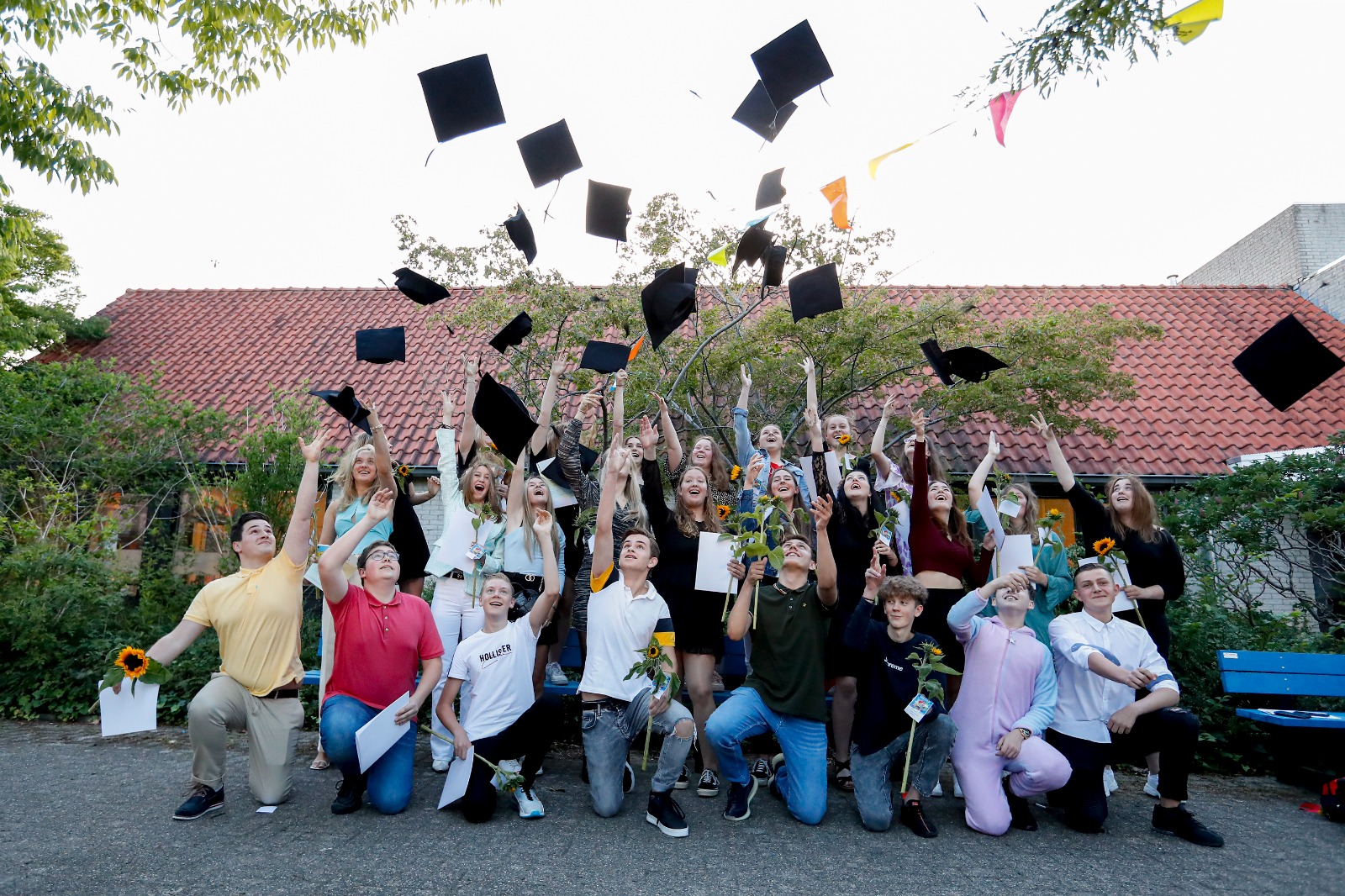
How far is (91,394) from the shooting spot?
930cm

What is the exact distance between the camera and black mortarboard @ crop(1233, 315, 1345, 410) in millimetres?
4762

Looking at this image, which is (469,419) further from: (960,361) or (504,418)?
(960,361)

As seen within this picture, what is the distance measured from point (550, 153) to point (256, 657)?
3727 millimetres

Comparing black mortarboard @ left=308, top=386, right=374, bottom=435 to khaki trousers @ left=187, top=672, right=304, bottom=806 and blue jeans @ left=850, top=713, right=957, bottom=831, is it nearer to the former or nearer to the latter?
khaki trousers @ left=187, top=672, right=304, bottom=806

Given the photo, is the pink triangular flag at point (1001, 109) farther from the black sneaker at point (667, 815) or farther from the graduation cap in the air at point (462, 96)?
the black sneaker at point (667, 815)

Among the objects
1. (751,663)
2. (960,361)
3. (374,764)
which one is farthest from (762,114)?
(374,764)

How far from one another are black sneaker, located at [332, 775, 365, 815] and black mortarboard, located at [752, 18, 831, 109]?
→ 15.5 ft

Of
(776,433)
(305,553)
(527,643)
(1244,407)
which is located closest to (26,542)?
(305,553)

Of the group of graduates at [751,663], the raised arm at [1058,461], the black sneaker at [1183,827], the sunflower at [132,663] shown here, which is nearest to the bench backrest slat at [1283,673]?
the group of graduates at [751,663]

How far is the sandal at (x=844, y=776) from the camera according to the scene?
4.70 metres

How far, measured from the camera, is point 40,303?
14.0 metres

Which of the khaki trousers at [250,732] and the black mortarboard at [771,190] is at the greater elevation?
the black mortarboard at [771,190]

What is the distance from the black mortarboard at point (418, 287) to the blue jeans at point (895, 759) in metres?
4.25

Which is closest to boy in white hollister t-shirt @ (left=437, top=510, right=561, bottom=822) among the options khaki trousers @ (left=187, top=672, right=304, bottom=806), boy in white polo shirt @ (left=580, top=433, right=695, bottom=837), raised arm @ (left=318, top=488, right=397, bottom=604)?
boy in white polo shirt @ (left=580, top=433, right=695, bottom=837)
